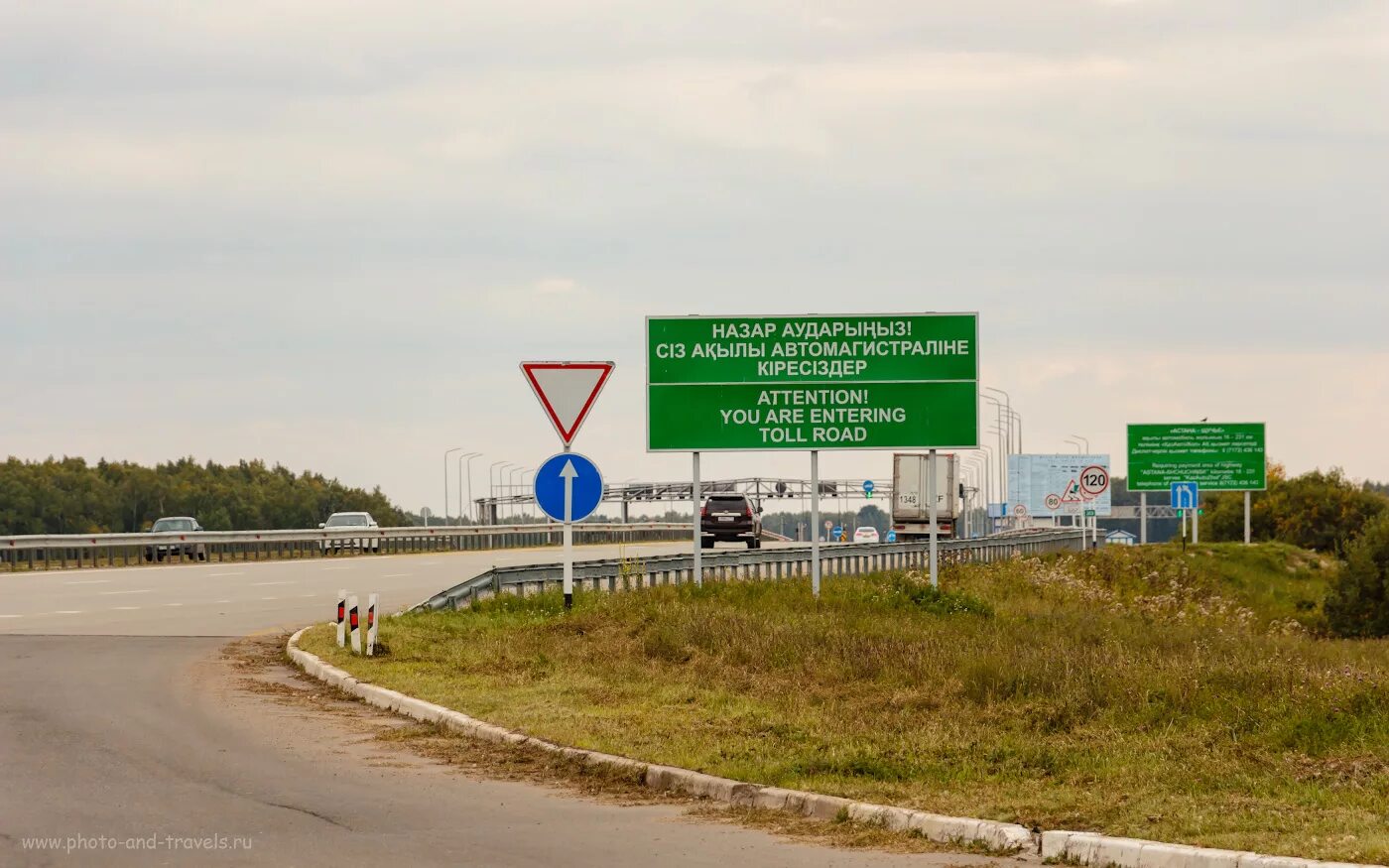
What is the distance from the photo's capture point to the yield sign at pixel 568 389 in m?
22.3

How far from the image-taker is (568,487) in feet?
72.8

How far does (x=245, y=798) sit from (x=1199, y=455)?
73197 mm

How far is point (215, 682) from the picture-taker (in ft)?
59.6

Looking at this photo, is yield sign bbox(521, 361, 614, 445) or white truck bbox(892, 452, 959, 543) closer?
yield sign bbox(521, 361, 614, 445)

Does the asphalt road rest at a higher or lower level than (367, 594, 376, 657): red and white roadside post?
lower

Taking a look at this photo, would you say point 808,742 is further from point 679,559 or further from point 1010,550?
point 1010,550

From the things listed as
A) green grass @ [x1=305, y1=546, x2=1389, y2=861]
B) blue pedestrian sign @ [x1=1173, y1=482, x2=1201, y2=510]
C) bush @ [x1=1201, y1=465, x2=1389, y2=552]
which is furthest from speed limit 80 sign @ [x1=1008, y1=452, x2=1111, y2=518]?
→ green grass @ [x1=305, y1=546, x2=1389, y2=861]

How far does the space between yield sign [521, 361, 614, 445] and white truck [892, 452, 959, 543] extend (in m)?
43.8

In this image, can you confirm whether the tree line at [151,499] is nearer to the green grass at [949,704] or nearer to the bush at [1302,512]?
the bush at [1302,512]

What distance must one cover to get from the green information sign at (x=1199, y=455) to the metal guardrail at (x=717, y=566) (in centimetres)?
2167

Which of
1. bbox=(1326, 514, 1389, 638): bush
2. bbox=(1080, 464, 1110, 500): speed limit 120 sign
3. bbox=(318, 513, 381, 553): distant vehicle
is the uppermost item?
bbox=(1080, 464, 1110, 500): speed limit 120 sign

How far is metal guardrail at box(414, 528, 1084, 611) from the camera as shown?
85.4 feet

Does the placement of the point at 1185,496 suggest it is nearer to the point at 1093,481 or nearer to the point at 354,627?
the point at 1093,481

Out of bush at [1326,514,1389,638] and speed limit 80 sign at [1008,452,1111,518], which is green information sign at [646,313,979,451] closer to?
bush at [1326,514,1389,638]
